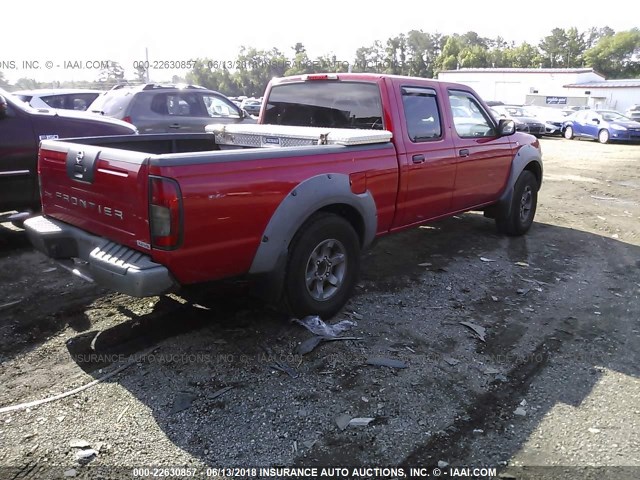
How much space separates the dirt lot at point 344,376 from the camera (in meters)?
2.72

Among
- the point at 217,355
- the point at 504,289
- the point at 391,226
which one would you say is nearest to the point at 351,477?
the point at 217,355

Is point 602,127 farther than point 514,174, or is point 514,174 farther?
point 602,127

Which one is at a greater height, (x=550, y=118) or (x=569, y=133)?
(x=550, y=118)

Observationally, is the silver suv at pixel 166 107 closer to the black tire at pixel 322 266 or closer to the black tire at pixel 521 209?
the black tire at pixel 521 209

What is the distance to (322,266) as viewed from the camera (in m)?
4.10

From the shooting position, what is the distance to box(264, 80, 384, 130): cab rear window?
4.73 m

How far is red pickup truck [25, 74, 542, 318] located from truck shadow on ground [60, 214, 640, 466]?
0.53 meters

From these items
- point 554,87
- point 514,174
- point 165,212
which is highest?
point 554,87

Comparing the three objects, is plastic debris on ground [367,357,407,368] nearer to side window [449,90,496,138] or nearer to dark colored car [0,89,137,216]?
side window [449,90,496,138]

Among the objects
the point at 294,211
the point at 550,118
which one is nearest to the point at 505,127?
the point at 294,211

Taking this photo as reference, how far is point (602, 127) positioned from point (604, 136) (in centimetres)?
39

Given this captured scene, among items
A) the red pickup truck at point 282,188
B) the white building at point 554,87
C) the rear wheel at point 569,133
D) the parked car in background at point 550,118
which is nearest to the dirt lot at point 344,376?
the red pickup truck at point 282,188

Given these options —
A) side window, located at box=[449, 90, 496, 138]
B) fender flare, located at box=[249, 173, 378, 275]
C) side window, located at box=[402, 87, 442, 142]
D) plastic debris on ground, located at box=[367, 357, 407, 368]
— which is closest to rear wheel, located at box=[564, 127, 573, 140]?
side window, located at box=[449, 90, 496, 138]
